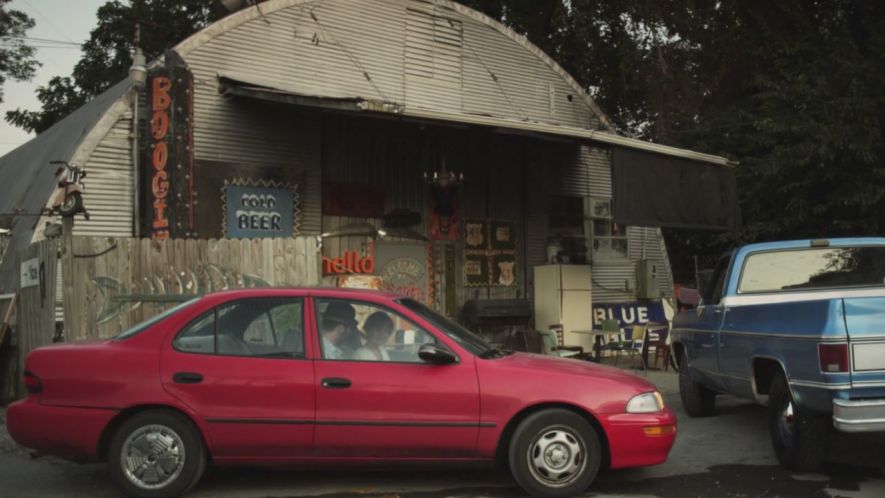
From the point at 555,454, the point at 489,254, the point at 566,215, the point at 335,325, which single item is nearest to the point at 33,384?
the point at 335,325

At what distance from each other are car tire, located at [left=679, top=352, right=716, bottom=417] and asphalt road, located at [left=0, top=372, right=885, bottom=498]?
1415mm

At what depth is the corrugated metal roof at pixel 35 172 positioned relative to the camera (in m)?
10.7

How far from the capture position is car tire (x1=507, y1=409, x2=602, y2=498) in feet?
16.8

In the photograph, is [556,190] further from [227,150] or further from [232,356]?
[232,356]

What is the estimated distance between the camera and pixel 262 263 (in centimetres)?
924

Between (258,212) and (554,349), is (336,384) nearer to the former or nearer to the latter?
(258,212)

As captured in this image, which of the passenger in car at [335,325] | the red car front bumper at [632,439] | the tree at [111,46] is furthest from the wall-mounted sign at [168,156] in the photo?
the tree at [111,46]

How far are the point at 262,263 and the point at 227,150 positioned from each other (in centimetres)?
296

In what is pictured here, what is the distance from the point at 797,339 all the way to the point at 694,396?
294 cm

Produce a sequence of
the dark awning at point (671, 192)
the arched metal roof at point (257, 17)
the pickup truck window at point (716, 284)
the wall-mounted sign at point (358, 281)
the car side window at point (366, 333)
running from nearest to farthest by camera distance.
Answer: the car side window at point (366, 333)
the pickup truck window at point (716, 284)
the arched metal roof at point (257, 17)
the dark awning at point (671, 192)
the wall-mounted sign at point (358, 281)

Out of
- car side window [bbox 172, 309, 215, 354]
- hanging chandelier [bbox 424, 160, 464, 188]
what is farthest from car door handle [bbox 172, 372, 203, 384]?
hanging chandelier [bbox 424, 160, 464, 188]

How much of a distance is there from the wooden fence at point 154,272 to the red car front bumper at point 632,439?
4.60 meters

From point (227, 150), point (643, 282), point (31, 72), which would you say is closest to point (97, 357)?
point (227, 150)

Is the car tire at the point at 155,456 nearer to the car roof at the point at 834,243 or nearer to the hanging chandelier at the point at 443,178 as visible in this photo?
the car roof at the point at 834,243
